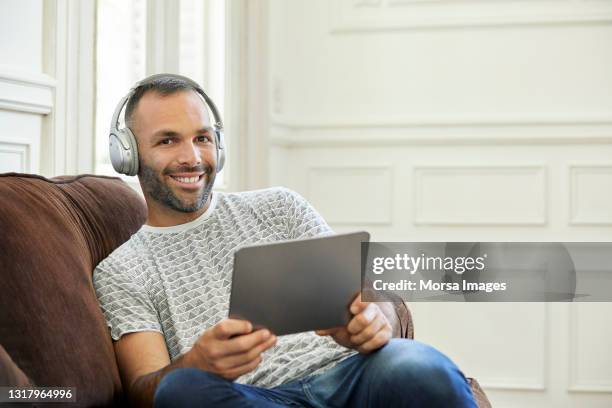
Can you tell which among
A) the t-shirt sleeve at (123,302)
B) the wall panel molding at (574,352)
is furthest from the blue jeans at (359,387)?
the wall panel molding at (574,352)

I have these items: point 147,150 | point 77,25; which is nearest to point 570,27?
point 77,25

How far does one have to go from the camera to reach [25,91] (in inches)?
80.0

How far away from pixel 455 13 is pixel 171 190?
2.07m

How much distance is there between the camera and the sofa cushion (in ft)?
4.23

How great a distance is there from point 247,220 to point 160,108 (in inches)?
10.8

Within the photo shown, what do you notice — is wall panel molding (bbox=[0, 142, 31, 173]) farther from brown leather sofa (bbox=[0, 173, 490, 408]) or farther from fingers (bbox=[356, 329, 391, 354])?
fingers (bbox=[356, 329, 391, 354])

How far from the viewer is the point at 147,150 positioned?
1.74m

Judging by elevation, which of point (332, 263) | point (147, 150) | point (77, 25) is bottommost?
point (332, 263)

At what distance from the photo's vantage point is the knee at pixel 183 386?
1.28m

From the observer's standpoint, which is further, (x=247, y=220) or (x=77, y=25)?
(x=77, y=25)

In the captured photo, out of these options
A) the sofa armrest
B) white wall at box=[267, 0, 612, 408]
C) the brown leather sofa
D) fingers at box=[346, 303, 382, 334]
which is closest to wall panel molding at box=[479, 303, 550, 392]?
white wall at box=[267, 0, 612, 408]

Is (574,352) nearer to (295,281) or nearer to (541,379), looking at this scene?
(541,379)

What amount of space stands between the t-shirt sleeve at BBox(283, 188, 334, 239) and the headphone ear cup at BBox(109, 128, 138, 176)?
314mm

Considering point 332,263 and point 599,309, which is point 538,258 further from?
point 332,263
